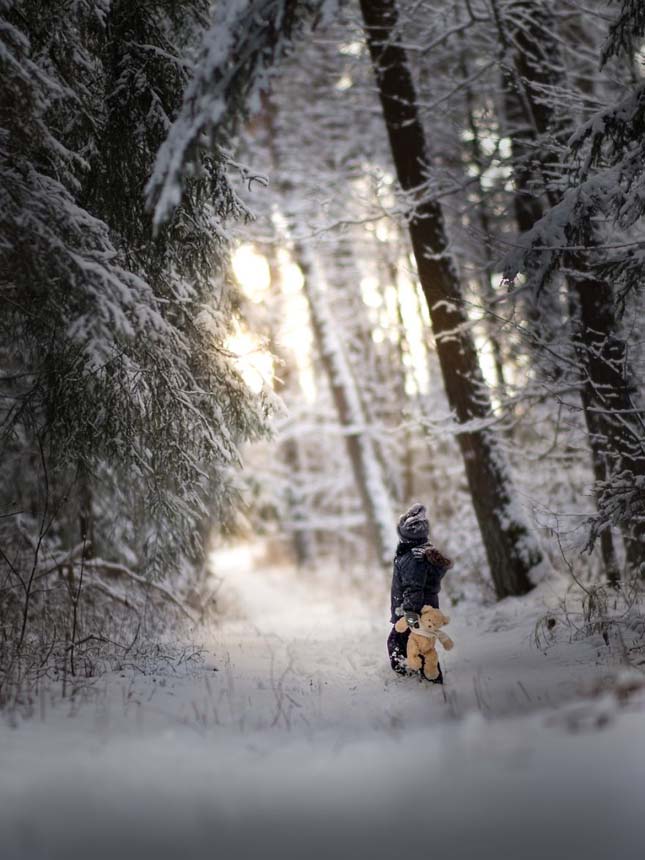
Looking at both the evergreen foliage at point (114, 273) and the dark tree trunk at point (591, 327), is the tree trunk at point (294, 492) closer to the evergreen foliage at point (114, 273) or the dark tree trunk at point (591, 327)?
the dark tree trunk at point (591, 327)

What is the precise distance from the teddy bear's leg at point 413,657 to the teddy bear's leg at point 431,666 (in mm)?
63

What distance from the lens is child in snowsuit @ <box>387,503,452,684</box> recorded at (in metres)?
5.54

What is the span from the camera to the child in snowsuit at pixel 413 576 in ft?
18.2

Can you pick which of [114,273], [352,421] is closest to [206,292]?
[114,273]

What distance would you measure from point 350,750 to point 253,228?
12.3 metres

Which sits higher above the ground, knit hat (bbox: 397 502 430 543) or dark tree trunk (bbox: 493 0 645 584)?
dark tree trunk (bbox: 493 0 645 584)

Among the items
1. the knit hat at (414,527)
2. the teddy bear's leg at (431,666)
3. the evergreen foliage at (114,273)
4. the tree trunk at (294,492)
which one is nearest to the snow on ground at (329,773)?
the teddy bear's leg at (431,666)

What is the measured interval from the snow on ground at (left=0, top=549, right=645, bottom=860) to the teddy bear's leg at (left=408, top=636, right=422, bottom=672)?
428mm

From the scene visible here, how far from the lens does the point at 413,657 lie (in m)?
5.42

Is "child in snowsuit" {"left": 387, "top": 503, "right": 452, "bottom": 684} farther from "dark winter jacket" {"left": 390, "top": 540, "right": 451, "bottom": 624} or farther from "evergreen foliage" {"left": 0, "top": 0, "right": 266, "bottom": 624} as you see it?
"evergreen foliage" {"left": 0, "top": 0, "right": 266, "bottom": 624}

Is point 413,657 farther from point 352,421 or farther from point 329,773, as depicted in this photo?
point 352,421

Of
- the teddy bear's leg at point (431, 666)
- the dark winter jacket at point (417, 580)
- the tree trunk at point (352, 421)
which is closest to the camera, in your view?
the teddy bear's leg at point (431, 666)

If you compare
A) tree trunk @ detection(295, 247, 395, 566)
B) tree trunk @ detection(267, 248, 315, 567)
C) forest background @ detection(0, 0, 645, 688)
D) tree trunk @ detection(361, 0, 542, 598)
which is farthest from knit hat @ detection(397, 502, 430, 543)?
tree trunk @ detection(267, 248, 315, 567)

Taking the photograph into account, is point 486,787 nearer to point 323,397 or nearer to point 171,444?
point 171,444
